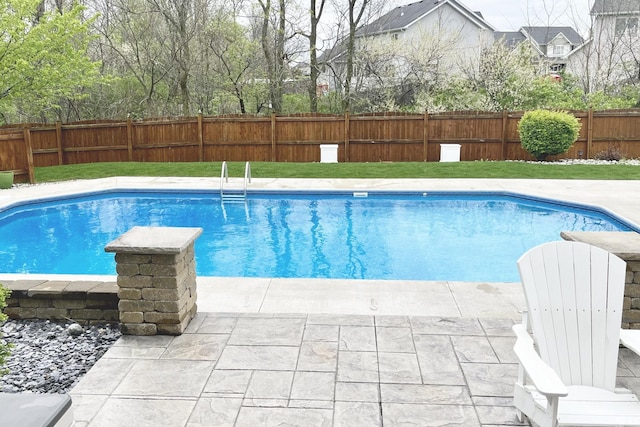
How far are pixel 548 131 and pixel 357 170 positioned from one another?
16.4 feet

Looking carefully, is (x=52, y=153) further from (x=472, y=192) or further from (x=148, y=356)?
(x=148, y=356)

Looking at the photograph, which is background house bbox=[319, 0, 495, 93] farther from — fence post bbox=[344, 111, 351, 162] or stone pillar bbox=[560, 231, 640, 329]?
stone pillar bbox=[560, 231, 640, 329]

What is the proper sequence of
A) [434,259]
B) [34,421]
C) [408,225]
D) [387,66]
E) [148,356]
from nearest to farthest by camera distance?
[34,421]
[148,356]
[434,259]
[408,225]
[387,66]

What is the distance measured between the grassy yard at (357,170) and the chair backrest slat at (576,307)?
32.5 ft

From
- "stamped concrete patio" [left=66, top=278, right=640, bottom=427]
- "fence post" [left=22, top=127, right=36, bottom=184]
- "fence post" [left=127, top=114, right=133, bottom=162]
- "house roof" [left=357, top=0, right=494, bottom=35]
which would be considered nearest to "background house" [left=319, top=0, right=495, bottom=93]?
"house roof" [left=357, top=0, right=494, bottom=35]

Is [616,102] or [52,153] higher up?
[616,102]

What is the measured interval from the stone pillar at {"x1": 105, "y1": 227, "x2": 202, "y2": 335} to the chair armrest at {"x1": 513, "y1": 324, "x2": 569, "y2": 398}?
2221 mm

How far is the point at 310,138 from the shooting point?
1558cm

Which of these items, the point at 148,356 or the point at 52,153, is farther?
the point at 52,153

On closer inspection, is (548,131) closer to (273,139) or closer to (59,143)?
(273,139)

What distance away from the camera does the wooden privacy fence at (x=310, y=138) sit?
14.9 metres

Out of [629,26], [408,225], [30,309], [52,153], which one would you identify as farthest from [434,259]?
[629,26]

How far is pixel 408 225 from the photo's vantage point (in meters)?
9.16

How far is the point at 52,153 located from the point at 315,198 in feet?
28.4
